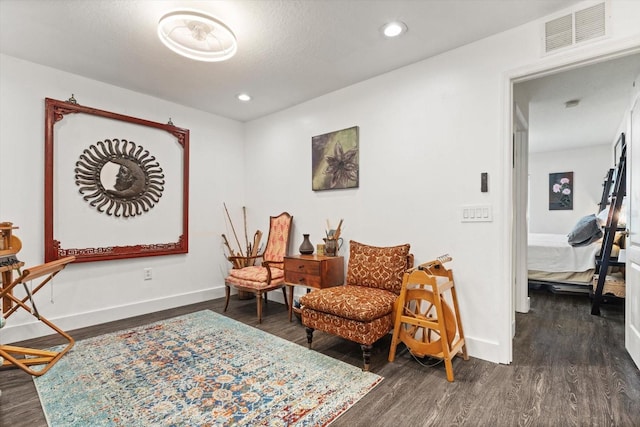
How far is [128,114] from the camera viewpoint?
11.3 ft

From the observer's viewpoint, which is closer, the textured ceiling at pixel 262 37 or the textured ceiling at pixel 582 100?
the textured ceiling at pixel 262 37

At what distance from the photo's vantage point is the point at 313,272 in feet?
9.98

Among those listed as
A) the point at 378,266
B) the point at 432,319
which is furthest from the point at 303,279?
the point at 432,319

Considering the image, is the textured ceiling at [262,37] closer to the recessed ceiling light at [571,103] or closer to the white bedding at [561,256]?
the recessed ceiling light at [571,103]

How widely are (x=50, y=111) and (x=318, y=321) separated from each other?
10.5 ft

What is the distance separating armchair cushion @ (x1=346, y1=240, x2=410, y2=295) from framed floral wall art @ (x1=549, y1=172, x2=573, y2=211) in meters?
5.98

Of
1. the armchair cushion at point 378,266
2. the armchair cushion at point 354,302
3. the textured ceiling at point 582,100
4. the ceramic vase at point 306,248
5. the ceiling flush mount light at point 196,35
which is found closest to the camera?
the ceiling flush mount light at point 196,35

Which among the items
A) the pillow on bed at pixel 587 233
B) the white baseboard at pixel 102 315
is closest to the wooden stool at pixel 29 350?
the white baseboard at pixel 102 315

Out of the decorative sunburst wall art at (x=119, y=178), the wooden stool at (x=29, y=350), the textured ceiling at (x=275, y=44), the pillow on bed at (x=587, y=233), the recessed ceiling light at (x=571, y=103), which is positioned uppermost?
the textured ceiling at (x=275, y=44)

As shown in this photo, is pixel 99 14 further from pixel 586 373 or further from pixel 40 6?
pixel 586 373

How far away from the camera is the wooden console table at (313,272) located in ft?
9.85

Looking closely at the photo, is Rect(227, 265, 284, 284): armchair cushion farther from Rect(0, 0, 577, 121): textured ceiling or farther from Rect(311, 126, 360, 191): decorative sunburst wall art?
Rect(0, 0, 577, 121): textured ceiling

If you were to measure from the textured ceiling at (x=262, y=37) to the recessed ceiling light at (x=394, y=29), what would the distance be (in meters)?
0.06

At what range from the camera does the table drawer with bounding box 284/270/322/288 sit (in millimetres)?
3008
